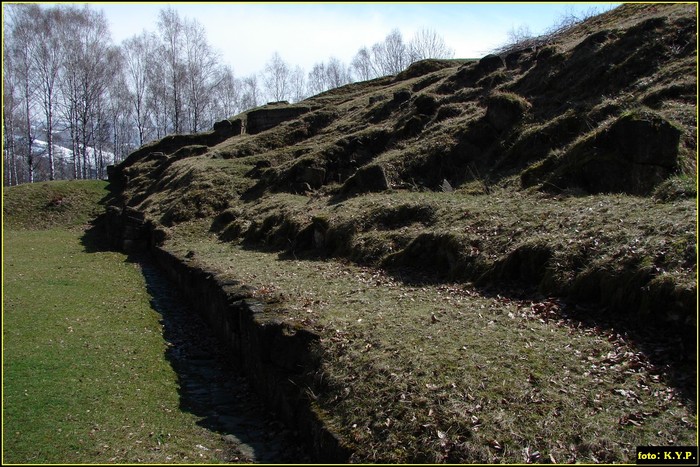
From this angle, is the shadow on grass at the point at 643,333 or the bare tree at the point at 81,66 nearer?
the shadow on grass at the point at 643,333

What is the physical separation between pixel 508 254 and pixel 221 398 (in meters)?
5.86

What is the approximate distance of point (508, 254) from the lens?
9.62 meters

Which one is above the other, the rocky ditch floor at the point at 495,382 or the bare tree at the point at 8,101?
the bare tree at the point at 8,101

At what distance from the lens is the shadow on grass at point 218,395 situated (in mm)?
7207

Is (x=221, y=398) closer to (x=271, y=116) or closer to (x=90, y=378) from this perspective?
(x=90, y=378)

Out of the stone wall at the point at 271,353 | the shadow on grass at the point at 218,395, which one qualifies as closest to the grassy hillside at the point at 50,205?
the shadow on grass at the point at 218,395

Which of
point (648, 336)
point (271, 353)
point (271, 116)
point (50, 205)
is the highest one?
point (271, 116)

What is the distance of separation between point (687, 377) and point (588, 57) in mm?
15710

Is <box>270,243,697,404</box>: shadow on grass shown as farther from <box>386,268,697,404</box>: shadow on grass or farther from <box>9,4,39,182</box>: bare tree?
<box>9,4,39,182</box>: bare tree

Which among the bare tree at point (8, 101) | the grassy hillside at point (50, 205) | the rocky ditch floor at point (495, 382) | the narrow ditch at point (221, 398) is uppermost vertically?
the bare tree at point (8, 101)

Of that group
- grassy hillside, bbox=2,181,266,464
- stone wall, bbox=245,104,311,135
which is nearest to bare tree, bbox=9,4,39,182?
stone wall, bbox=245,104,311,135

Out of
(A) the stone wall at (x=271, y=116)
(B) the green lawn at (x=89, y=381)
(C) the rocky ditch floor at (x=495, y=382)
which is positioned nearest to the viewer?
(C) the rocky ditch floor at (x=495, y=382)

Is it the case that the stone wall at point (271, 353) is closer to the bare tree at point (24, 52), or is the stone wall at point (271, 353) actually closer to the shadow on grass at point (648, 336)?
the shadow on grass at point (648, 336)

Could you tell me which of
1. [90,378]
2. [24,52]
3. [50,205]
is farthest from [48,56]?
[90,378]
